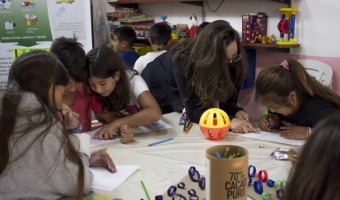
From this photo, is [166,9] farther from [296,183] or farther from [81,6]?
[296,183]

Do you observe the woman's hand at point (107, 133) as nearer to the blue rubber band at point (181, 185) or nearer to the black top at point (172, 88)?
the black top at point (172, 88)

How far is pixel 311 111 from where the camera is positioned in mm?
1580

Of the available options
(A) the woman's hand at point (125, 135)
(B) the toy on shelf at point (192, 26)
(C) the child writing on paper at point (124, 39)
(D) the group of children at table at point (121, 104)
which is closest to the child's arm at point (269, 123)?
(D) the group of children at table at point (121, 104)

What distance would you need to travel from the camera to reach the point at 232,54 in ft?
5.98

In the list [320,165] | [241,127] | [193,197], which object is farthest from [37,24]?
[320,165]

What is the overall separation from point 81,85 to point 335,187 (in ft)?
4.65

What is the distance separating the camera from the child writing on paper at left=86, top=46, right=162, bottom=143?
1624 mm

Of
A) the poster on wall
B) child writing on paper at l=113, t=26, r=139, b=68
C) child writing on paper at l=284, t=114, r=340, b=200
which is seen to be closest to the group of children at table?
child writing on paper at l=284, t=114, r=340, b=200

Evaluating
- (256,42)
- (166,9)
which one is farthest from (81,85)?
(166,9)

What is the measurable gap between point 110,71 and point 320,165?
1.23 m

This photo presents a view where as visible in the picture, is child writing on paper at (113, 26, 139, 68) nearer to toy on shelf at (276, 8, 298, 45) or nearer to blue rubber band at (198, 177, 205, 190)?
toy on shelf at (276, 8, 298, 45)

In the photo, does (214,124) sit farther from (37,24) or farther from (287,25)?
(37,24)

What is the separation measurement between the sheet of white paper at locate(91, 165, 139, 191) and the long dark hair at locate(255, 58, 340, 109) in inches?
28.6

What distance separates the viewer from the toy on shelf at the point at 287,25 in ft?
8.71
